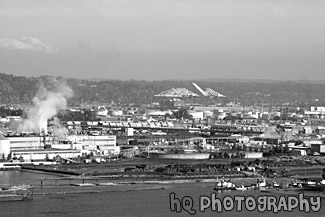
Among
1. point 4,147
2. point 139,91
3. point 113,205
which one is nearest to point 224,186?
point 113,205

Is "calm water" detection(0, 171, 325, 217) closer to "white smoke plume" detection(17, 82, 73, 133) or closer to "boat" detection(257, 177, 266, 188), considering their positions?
"boat" detection(257, 177, 266, 188)

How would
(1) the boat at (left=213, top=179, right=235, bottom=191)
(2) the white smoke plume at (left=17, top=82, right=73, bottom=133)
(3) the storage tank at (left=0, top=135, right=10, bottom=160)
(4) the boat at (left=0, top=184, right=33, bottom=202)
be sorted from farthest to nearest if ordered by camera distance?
(2) the white smoke plume at (left=17, top=82, right=73, bottom=133) < (3) the storage tank at (left=0, top=135, right=10, bottom=160) < (1) the boat at (left=213, top=179, right=235, bottom=191) < (4) the boat at (left=0, top=184, right=33, bottom=202)

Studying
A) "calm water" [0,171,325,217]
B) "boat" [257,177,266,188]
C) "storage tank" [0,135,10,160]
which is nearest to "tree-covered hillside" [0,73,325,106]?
"storage tank" [0,135,10,160]

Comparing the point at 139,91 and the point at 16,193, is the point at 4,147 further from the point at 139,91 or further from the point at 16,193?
the point at 139,91

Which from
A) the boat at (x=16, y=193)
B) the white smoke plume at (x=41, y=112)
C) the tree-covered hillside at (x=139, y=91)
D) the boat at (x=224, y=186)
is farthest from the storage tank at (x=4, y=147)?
the tree-covered hillside at (x=139, y=91)

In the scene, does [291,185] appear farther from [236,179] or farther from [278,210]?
[278,210]

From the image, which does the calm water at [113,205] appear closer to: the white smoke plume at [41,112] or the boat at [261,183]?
the boat at [261,183]
